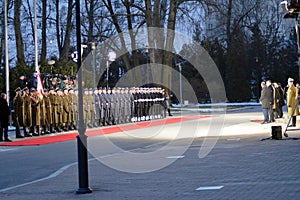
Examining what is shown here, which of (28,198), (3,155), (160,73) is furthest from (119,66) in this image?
(28,198)

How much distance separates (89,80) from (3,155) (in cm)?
2574

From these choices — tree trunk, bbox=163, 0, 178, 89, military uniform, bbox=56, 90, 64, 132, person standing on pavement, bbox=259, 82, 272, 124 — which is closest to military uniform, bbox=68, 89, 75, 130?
military uniform, bbox=56, 90, 64, 132

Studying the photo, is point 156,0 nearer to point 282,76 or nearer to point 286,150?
point 286,150

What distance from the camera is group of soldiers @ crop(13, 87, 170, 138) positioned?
26016 millimetres

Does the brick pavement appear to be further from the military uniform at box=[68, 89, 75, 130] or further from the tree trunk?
the tree trunk

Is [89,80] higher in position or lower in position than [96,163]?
higher

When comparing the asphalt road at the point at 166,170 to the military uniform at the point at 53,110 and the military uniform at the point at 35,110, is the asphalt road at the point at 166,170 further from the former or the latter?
the military uniform at the point at 53,110

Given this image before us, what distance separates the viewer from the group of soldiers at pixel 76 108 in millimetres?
26016

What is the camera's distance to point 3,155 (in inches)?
742

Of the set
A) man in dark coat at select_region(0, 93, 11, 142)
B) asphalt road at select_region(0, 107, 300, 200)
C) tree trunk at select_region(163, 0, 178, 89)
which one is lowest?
asphalt road at select_region(0, 107, 300, 200)

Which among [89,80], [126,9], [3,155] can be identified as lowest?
[3,155]

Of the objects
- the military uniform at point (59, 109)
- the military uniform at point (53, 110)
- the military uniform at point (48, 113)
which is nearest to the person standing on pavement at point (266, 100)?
the military uniform at point (59, 109)

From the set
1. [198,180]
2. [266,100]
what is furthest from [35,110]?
[198,180]

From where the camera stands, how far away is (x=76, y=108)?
96.3 ft
